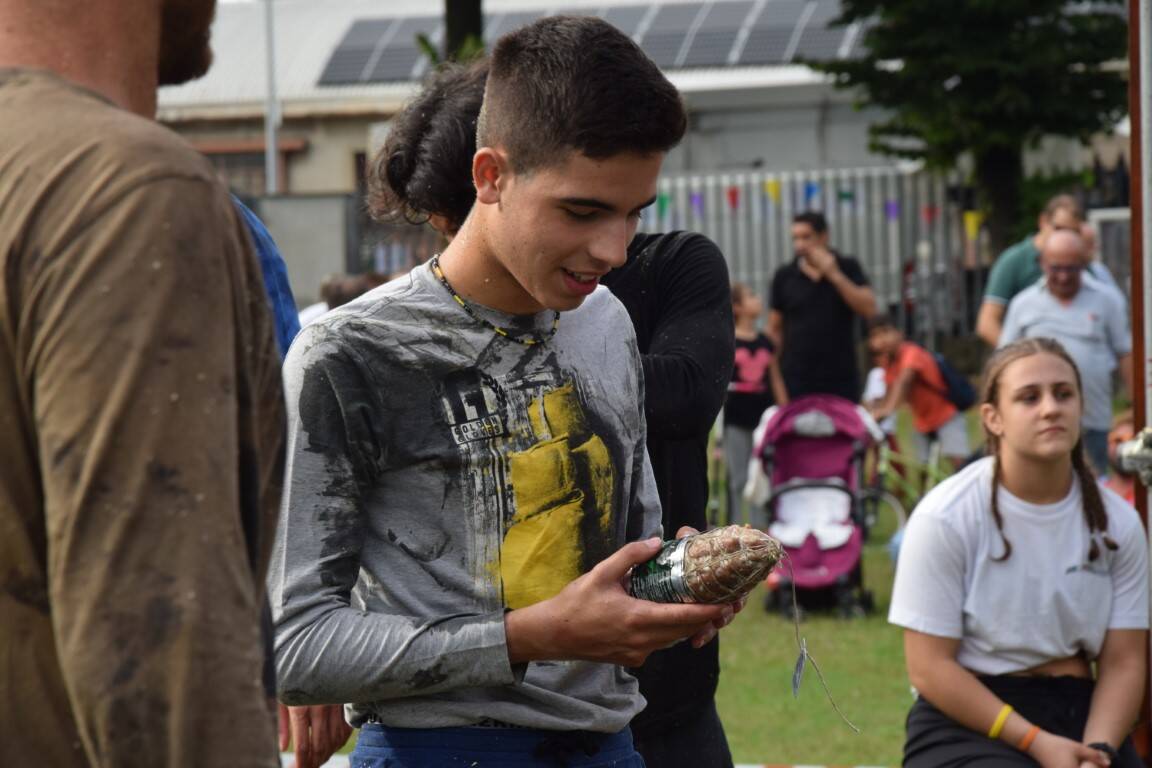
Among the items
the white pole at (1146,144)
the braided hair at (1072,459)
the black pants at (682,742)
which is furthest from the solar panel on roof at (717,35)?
the black pants at (682,742)

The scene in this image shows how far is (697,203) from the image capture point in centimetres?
2162

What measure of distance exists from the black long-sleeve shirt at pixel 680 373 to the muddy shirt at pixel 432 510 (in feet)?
1.45

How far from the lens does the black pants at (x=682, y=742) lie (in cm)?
280

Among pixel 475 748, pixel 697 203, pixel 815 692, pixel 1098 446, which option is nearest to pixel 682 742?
pixel 475 748

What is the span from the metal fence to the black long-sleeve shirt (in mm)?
17847

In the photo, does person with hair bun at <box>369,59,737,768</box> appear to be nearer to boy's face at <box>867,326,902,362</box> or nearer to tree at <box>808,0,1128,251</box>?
boy's face at <box>867,326,902,362</box>

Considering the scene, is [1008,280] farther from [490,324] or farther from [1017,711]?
[490,324]

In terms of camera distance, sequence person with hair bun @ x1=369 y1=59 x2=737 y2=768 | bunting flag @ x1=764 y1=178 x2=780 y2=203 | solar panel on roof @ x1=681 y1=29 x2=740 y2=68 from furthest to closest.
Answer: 1. solar panel on roof @ x1=681 y1=29 x2=740 y2=68
2. bunting flag @ x1=764 y1=178 x2=780 y2=203
3. person with hair bun @ x1=369 y1=59 x2=737 y2=768

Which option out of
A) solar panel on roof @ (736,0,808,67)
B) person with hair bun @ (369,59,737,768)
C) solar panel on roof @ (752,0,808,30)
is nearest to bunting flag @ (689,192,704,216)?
solar panel on roof @ (736,0,808,67)

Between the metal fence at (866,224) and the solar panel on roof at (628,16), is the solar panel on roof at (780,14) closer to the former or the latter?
the solar panel on roof at (628,16)

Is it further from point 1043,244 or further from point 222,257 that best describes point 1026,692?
point 1043,244

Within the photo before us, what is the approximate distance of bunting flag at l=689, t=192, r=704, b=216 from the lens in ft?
70.9

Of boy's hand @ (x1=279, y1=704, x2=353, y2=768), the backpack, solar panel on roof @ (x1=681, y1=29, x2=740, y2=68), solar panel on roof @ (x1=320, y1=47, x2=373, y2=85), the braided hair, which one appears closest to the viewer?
boy's hand @ (x1=279, y1=704, x2=353, y2=768)

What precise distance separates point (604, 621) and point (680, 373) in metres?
0.77
